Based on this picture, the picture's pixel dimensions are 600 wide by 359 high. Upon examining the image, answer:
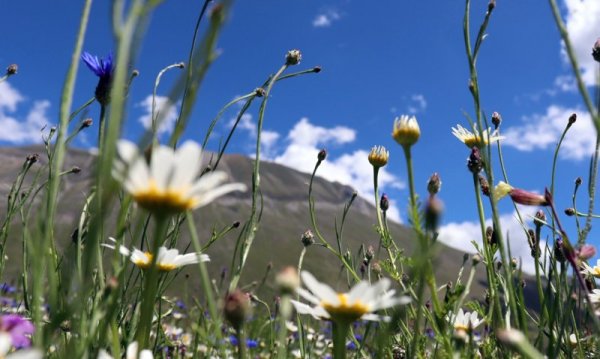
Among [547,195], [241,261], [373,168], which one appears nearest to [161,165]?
[241,261]

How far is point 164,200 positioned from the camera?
1.99 feet

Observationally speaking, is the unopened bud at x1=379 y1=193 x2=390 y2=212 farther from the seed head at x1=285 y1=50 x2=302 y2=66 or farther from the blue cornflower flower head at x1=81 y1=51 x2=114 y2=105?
the blue cornflower flower head at x1=81 y1=51 x2=114 y2=105

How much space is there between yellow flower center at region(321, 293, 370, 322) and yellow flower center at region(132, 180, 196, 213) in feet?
0.83

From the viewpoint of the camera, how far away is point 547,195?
0.89 metres

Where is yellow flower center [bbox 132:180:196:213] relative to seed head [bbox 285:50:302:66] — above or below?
below

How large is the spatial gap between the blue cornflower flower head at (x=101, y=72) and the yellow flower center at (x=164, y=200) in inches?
19.6

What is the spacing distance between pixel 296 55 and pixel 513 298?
1.10 metres

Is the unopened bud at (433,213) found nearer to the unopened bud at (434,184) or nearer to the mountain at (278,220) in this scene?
the unopened bud at (434,184)

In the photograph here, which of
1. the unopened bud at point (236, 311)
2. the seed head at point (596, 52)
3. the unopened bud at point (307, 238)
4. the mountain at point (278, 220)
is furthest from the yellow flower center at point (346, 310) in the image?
the mountain at point (278, 220)

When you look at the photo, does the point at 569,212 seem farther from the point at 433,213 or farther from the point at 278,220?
the point at 278,220

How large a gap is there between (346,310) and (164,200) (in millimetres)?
289

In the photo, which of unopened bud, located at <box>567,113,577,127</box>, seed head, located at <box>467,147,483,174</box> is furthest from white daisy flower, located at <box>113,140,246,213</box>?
unopened bud, located at <box>567,113,577,127</box>

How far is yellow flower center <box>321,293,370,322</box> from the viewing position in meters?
0.74

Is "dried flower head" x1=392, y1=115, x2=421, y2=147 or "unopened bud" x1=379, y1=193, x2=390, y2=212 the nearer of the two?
"dried flower head" x1=392, y1=115, x2=421, y2=147
